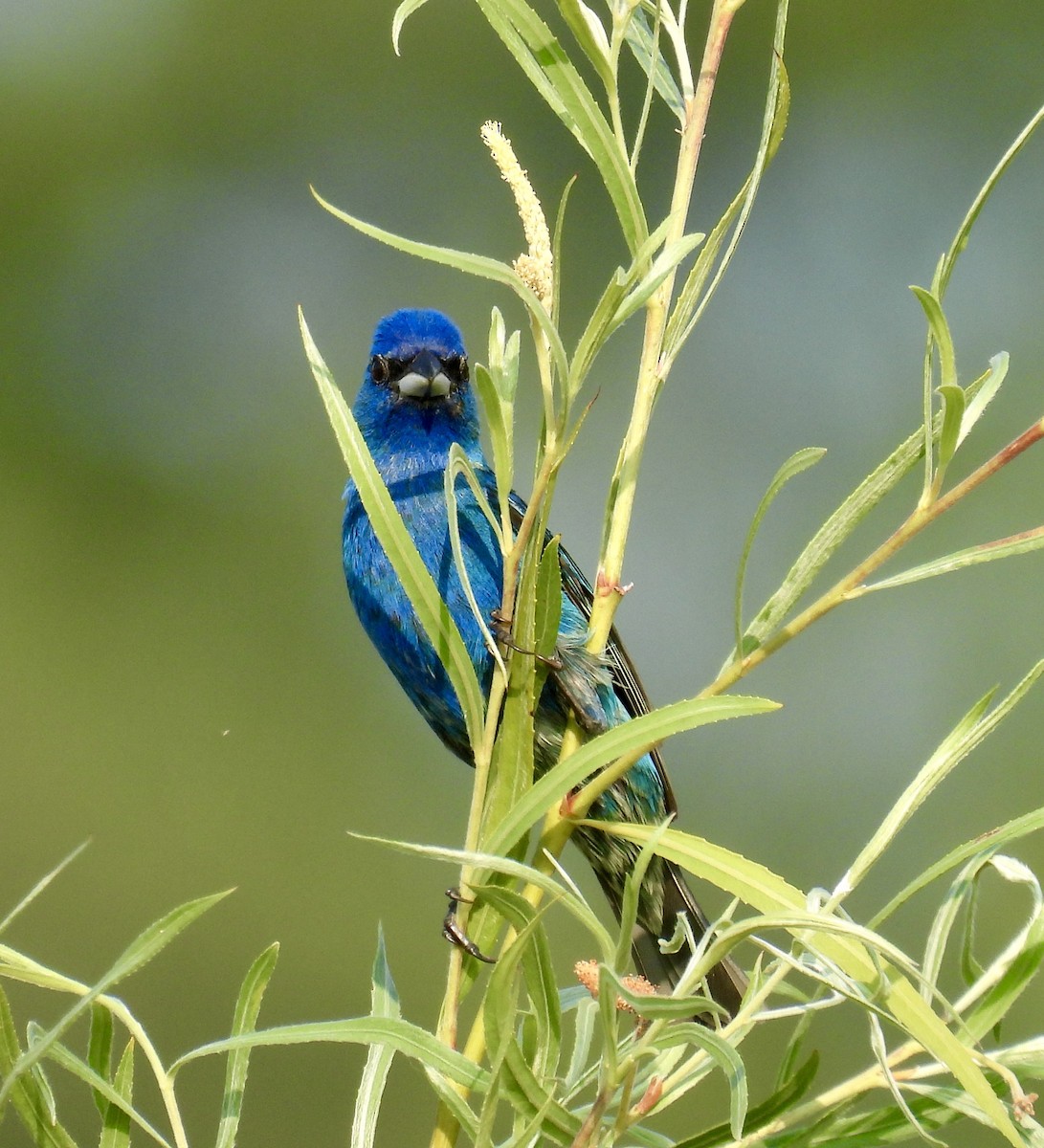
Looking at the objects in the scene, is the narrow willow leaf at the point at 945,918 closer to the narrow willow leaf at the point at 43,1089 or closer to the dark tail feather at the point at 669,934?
the narrow willow leaf at the point at 43,1089

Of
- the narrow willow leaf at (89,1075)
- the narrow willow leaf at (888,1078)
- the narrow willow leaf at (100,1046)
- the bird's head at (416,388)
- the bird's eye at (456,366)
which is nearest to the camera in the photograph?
the narrow willow leaf at (888,1078)

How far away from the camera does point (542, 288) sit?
1324mm

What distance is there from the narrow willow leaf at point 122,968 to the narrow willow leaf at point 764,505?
55 centimetres

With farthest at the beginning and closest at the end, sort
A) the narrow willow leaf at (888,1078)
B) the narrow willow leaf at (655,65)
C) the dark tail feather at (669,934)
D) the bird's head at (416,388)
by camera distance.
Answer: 1. the bird's head at (416,388)
2. the dark tail feather at (669,934)
3. the narrow willow leaf at (655,65)
4. the narrow willow leaf at (888,1078)

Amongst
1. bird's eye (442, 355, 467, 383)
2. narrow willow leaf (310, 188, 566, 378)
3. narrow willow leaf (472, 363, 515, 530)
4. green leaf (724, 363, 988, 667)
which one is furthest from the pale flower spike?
bird's eye (442, 355, 467, 383)

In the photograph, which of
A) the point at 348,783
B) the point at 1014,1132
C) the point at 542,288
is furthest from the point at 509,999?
the point at 348,783

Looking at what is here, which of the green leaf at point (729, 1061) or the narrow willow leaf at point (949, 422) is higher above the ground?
the narrow willow leaf at point (949, 422)

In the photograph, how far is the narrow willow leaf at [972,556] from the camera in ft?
4.53

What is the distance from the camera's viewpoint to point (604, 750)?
4.27ft

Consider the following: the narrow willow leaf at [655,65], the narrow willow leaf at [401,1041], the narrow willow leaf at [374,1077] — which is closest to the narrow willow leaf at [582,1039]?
the narrow willow leaf at [374,1077]

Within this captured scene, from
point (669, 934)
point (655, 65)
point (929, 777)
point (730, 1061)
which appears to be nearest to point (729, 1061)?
point (730, 1061)

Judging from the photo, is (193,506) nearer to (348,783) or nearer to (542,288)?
(348,783)

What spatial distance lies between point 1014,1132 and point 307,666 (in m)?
8.03

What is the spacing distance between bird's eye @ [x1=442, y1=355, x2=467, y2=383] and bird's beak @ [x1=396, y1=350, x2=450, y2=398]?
0.04 meters
